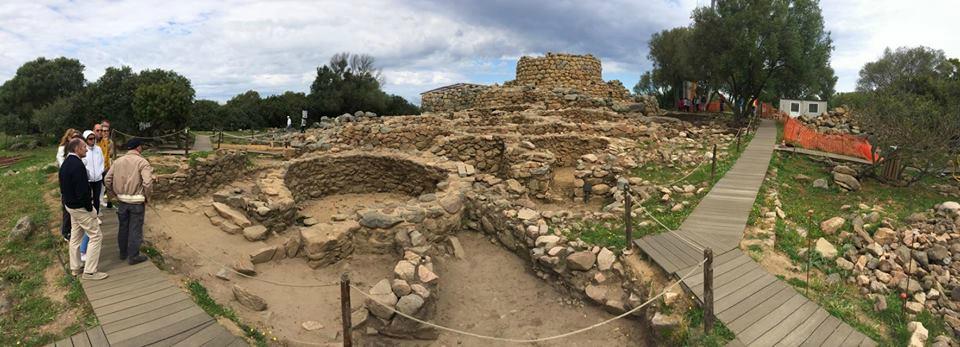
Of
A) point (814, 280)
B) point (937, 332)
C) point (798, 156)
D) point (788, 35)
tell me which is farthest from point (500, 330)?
point (788, 35)

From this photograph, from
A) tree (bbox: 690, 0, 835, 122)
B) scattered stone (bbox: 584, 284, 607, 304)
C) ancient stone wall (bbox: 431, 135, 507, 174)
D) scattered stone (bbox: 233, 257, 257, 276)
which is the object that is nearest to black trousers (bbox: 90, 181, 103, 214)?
scattered stone (bbox: 233, 257, 257, 276)

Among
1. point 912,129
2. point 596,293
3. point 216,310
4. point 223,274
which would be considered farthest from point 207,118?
point 912,129

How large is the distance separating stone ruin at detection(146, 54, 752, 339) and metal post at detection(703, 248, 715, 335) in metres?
1.29

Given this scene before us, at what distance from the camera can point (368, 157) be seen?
1445 centimetres

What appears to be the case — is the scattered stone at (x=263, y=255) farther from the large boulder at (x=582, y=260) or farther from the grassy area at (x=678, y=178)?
the grassy area at (x=678, y=178)

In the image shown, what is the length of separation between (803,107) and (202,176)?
29.4 m

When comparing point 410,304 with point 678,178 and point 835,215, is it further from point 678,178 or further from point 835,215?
point 835,215

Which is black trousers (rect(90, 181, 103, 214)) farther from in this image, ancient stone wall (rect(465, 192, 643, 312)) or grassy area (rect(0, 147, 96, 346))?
ancient stone wall (rect(465, 192, 643, 312))

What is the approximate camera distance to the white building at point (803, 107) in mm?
25109

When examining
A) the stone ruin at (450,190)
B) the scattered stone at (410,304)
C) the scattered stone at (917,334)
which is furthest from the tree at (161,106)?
the scattered stone at (917,334)

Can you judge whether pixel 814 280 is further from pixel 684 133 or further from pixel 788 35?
pixel 788 35

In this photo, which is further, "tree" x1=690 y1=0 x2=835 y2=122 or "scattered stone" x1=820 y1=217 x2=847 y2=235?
"tree" x1=690 y1=0 x2=835 y2=122

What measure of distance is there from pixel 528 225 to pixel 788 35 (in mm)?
18972

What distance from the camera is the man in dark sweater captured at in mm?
5949
